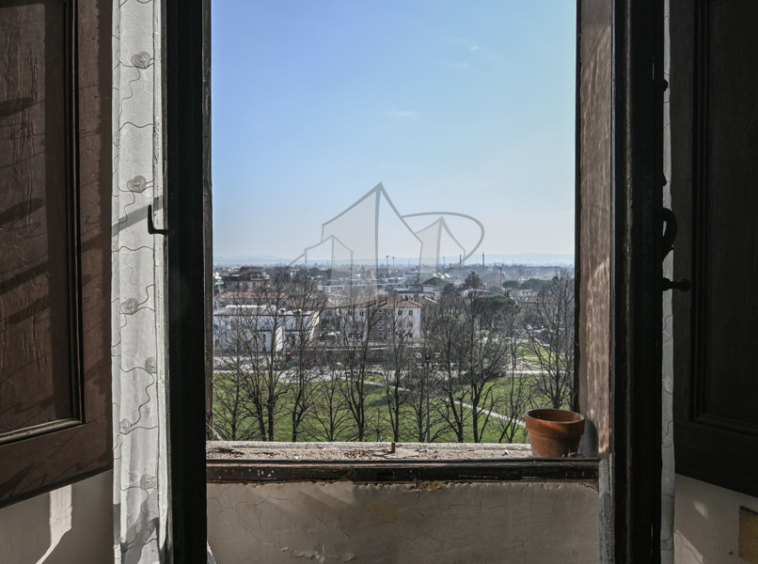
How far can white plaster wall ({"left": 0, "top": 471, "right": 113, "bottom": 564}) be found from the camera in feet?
3.39

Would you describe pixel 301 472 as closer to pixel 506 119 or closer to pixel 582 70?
pixel 506 119

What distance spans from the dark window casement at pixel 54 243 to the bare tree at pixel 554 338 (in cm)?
146

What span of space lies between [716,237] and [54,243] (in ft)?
5.02

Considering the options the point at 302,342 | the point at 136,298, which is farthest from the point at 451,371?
the point at 136,298

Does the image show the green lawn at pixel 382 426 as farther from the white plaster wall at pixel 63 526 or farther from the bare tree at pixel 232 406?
the white plaster wall at pixel 63 526

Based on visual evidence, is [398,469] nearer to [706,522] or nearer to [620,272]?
[706,522]

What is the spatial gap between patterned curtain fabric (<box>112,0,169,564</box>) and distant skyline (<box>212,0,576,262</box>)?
584mm

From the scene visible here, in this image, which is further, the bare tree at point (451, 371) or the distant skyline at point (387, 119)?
the bare tree at point (451, 371)

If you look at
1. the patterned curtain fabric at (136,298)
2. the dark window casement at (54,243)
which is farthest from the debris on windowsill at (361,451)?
the dark window casement at (54,243)

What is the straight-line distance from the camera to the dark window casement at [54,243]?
940mm

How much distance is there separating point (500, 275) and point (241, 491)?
1.21 meters

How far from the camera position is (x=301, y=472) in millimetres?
1413

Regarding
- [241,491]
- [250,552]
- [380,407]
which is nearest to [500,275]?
[380,407]

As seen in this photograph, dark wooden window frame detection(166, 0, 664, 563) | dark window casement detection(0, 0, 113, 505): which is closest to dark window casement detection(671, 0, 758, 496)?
dark wooden window frame detection(166, 0, 664, 563)
